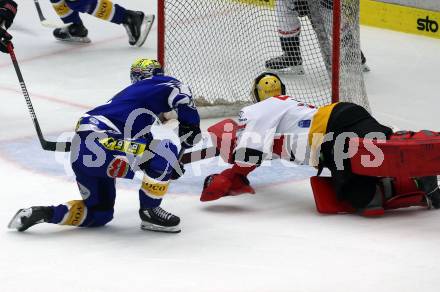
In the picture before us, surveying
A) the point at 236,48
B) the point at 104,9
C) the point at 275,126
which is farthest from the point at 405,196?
the point at 104,9

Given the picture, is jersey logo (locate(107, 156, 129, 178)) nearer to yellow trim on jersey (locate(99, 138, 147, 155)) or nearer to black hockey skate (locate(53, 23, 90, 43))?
yellow trim on jersey (locate(99, 138, 147, 155))

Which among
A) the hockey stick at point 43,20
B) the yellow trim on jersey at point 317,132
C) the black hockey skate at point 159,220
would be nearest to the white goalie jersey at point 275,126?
the yellow trim on jersey at point 317,132

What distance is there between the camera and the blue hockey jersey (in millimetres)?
4184

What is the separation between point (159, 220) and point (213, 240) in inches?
8.6

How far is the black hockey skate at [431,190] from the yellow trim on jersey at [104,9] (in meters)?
3.18

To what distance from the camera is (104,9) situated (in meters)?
6.98

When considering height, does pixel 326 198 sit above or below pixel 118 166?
below

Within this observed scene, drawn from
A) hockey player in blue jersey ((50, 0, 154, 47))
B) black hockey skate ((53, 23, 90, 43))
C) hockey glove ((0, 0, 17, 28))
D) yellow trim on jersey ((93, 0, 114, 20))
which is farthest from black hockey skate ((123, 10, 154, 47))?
hockey glove ((0, 0, 17, 28))

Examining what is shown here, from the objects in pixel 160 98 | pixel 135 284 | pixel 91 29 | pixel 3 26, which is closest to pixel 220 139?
pixel 160 98

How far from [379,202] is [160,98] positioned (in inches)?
35.8

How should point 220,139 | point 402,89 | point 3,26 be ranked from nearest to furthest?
point 220,139 < point 3,26 < point 402,89

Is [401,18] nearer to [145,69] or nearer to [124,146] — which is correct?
[145,69]

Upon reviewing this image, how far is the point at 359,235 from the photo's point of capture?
405 cm

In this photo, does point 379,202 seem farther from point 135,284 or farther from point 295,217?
point 135,284
